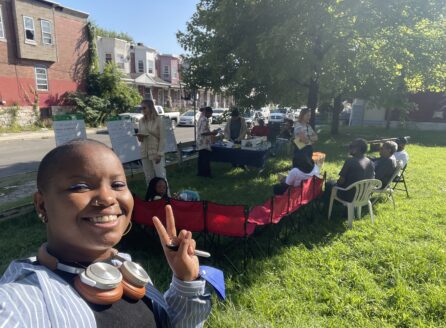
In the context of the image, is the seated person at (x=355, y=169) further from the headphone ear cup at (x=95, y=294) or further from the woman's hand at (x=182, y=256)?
the headphone ear cup at (x=95, y=294)

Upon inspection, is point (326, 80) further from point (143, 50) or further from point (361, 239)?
point (143, 50)

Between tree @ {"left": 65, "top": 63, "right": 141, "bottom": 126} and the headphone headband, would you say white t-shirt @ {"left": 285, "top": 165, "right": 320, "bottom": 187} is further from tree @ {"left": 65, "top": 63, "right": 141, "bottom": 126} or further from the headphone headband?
tree @ {"left": 65, "top": 63, "right": 141, "bottom": 126}

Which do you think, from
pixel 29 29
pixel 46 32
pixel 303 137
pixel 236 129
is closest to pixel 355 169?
pixel 303 137

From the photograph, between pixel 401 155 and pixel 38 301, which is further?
pixel 401 155

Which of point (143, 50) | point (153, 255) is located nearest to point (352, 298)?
point (153, 255)

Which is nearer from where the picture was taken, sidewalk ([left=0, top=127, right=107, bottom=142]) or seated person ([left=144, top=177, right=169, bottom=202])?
seated person ([left=144, top=177, right=169, bottom=202])

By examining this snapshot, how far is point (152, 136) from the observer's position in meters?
6.14

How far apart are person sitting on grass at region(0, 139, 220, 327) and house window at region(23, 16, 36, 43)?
24892 mm

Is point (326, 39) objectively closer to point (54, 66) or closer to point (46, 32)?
point (54, 66)

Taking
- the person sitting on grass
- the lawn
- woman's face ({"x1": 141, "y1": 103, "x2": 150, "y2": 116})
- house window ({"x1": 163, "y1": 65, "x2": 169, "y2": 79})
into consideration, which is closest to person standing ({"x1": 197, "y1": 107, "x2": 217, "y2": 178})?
the lawn

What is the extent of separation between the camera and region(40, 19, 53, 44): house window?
73.0 ft

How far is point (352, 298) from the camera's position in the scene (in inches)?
135

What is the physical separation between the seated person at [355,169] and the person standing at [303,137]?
830 millimetres

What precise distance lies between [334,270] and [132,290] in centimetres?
352
